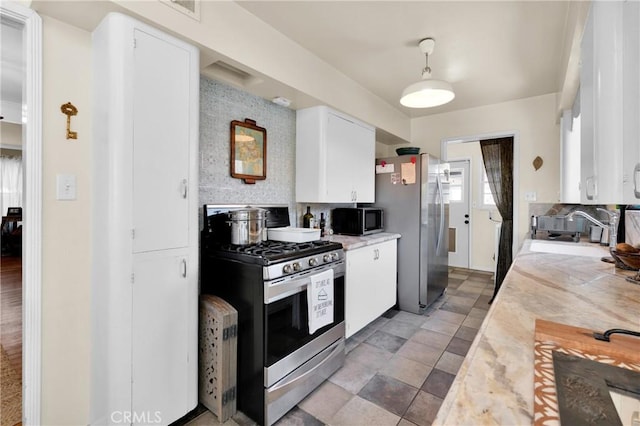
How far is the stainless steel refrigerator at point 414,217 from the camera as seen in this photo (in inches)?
127

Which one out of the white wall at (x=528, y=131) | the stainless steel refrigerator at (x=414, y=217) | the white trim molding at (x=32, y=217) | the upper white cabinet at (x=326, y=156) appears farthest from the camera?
the white wall at (x=528, y=131)

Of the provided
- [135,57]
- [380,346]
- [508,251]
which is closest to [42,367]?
[135,57]

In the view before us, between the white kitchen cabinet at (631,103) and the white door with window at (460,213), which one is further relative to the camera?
the white door with window at (460,213)

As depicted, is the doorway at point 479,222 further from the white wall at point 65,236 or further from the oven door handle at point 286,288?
the white wall at point 65,236

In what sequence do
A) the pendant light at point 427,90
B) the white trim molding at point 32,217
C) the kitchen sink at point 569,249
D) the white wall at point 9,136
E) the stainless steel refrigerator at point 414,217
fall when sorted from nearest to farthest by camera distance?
the white trim molding at point 32,217
the kitchen sink at point 569,249
the pendant light at point 427,90
the stainless steel refrigerator at point 414,217
the white wall at point 9,136

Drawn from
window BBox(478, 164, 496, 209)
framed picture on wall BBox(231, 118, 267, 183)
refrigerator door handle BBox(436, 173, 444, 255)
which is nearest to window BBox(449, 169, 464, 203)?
window BBox(478, 164, 496, 209)

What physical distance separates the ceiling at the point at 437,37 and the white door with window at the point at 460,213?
2.37m

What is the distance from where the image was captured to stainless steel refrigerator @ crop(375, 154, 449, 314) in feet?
10.6

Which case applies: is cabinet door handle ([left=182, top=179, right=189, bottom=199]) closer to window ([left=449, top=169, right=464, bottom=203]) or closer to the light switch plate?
the light switch plate

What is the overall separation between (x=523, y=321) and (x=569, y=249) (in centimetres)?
193

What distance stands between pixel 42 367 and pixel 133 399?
1.50 feet

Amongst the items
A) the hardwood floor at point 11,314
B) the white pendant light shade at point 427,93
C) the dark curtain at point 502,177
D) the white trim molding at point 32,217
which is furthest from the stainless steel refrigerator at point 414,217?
the hardwood floor at point 11,314

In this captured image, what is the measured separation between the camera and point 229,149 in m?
2.27

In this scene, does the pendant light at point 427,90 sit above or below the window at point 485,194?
above
